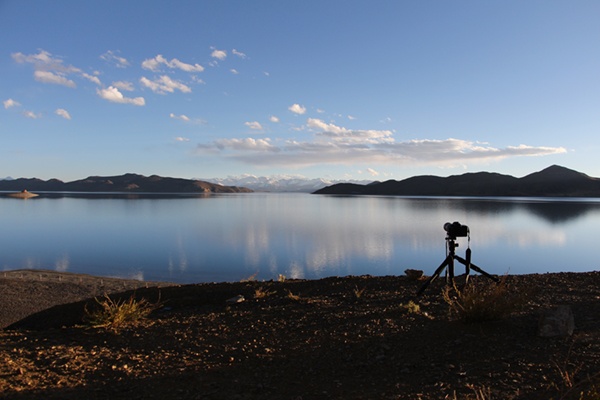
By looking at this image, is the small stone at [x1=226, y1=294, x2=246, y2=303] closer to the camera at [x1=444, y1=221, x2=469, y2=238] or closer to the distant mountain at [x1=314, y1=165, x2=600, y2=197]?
the camera at [x1=444, y1=221, x2=469, y2=238]

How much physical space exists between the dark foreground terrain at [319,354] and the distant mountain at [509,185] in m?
170

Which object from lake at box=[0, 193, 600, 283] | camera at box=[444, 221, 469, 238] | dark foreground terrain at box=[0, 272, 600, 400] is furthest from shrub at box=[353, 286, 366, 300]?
lake at box=[0, 193, 600, 283]

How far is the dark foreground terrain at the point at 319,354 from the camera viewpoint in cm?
377

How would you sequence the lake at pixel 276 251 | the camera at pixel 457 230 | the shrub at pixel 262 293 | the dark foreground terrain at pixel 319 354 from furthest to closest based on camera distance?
the lake at pixel 276 251, the shrub at pixel 262 293, the camera at pixel 457 230, the dark foreground terrain at pixel 319 354

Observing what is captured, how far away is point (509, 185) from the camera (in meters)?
167

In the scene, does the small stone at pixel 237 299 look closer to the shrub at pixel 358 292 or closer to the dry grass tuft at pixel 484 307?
the shrub at pixel 358 292

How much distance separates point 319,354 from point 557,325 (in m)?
2.86

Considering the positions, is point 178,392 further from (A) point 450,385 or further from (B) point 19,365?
(A) point 450,385

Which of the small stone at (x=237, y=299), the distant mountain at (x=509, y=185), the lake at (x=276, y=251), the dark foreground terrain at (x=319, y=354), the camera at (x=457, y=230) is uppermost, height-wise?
the distant mountain at (x=509, y=185)

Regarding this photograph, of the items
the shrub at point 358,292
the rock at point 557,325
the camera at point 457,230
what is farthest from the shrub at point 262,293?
the rock at point 557,325

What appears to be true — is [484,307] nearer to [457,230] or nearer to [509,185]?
[457,230]

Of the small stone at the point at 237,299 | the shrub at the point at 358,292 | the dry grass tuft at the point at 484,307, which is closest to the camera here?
the dry grass tuft at the point at 484,307

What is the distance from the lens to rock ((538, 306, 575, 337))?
4664 millimetres

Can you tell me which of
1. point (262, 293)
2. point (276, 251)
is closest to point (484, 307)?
point (262, 293)
